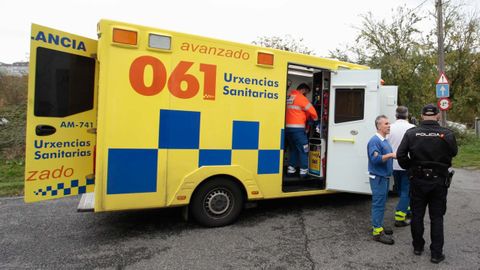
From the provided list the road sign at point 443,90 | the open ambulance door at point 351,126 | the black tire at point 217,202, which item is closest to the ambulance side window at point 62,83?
the black tire at point 217,202

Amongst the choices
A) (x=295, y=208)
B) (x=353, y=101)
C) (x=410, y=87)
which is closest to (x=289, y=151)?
(x=295, y=208)

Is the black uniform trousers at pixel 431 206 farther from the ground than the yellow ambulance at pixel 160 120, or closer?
closer

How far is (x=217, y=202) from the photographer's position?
4.06 meters

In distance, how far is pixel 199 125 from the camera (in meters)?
3.85

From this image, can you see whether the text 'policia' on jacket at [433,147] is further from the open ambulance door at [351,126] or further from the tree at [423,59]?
the tree at [423,59]

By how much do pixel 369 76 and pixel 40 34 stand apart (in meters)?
4.07

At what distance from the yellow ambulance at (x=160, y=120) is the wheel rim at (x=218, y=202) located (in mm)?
13

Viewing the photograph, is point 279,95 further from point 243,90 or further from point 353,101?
point 353,101

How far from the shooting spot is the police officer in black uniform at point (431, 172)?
3289 millimetres

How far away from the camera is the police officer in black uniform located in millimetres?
3289

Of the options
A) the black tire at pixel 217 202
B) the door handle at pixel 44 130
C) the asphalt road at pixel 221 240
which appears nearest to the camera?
the asphalt road at pixel 221 240

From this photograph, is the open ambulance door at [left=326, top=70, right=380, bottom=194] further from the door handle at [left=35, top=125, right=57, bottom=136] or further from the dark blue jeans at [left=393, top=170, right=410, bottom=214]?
the door handle at [left=35, top=125, right=57, bottom=136]

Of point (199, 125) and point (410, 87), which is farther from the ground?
point (410, 87)

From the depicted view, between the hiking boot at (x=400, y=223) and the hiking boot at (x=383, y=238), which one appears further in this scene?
the hiking boot at (x=400, y=223)
